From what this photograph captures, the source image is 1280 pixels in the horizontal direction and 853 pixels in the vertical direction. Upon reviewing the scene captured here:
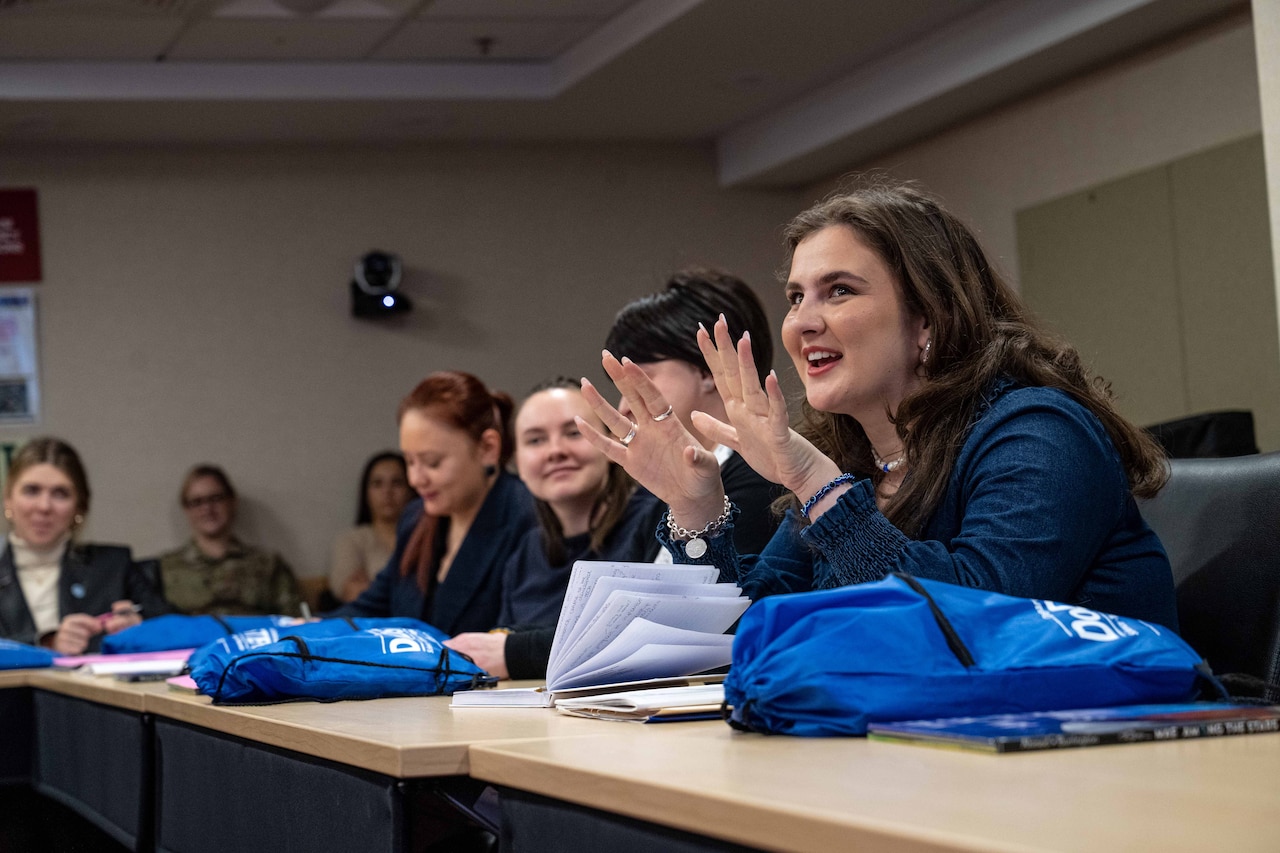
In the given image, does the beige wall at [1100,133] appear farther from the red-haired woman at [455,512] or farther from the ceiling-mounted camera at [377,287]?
the ceiling-mounted camera at [377,287]

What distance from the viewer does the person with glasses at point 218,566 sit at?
587 cm

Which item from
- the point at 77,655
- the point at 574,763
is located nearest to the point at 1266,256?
the point at 77,655

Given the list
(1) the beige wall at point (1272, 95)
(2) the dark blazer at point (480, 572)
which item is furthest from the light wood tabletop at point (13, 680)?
(1) the beige wall at point (1272, 95)

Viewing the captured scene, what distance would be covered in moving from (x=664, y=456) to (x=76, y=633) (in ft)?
7.03

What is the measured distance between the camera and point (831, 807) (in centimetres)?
75

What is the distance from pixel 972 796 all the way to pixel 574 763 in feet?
1.03

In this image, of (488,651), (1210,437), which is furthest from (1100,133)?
(488,651)

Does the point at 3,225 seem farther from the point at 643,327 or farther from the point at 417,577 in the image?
the point at 643,327

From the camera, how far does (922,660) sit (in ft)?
3.45

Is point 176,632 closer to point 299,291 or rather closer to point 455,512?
point 455,512

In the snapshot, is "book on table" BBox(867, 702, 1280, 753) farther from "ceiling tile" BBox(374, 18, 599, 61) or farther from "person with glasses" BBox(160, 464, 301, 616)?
"person with glasses" BBox(160, 464, 301, 616)

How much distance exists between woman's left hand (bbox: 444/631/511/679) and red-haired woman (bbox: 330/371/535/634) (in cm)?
84

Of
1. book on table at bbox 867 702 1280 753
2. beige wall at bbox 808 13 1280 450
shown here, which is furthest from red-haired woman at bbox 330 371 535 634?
book on table at bbox 867 702 1280 753

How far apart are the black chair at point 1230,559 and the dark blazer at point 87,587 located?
2873 millimetres
